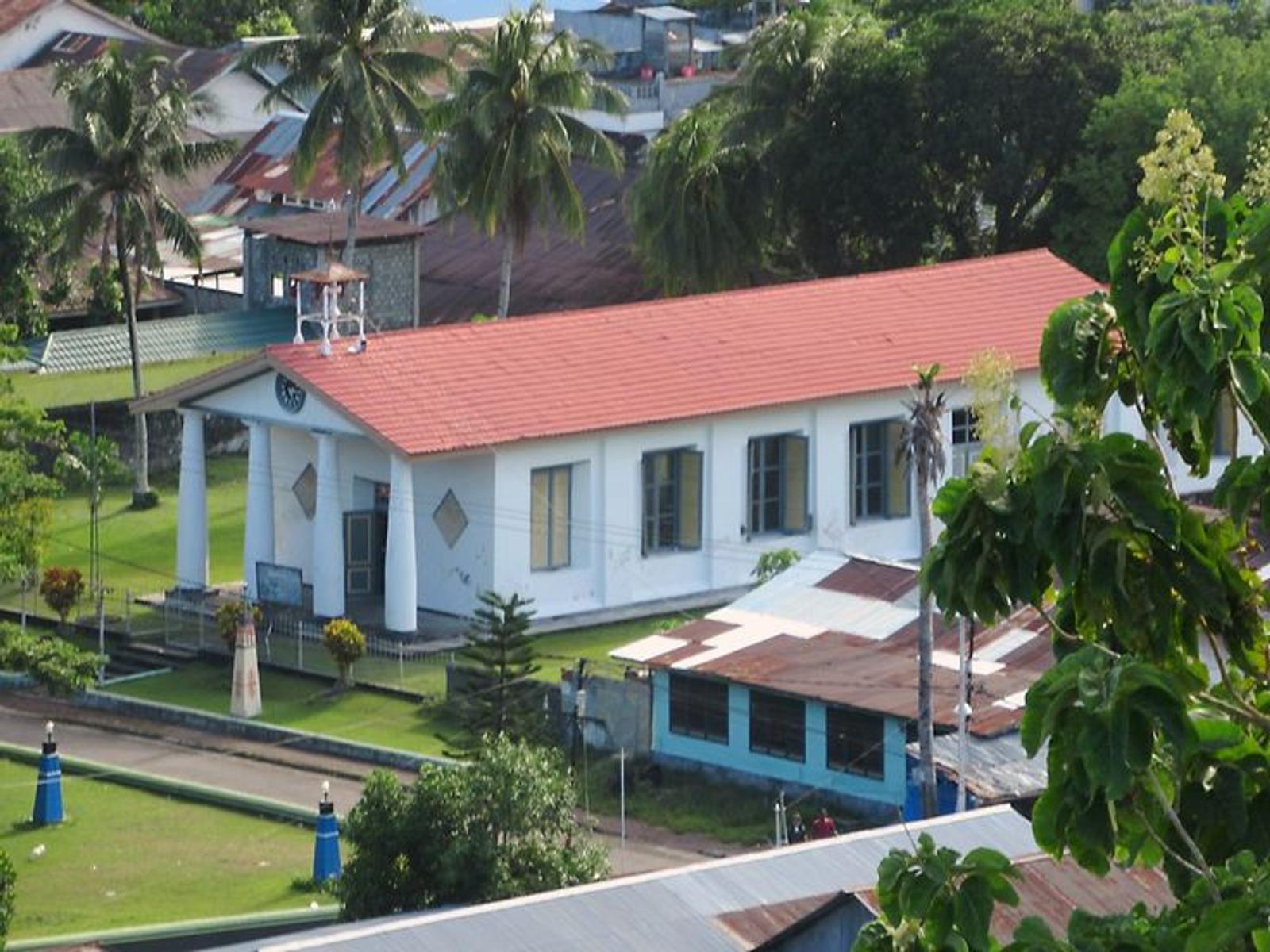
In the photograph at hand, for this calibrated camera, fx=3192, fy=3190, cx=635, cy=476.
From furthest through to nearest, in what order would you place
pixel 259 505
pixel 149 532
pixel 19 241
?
pixel 19 241
pixel 149 532
pixel 259 505

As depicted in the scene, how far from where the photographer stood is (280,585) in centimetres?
4575

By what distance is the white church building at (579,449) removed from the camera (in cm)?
4431

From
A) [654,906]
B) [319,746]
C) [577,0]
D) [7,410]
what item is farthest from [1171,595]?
[577,0]

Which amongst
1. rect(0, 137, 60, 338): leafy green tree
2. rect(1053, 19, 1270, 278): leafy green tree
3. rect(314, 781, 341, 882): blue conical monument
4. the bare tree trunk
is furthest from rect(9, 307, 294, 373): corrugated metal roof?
the bare tree trunk

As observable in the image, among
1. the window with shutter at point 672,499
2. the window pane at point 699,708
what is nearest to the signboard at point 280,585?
the window with shutter at point 672,499

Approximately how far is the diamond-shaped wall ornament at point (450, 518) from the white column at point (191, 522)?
3.93 metres

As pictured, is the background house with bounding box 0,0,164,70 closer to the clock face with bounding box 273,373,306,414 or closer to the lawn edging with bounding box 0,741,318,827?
the clock face with bounding box 273,373,306,414

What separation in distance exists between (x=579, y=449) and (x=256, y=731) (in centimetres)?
699

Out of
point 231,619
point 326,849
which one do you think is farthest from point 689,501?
point 326,849

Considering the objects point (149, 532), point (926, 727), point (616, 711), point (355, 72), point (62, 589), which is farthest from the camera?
point (355, 72)

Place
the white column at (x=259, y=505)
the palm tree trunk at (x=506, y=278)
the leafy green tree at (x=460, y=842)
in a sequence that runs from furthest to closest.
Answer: the palm tree trunk at (x=506, y=278)
the white column at (x=259, y=505)
the leafy green tree at (x=460, y=842)

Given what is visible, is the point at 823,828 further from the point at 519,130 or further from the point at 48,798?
the point at 519,130

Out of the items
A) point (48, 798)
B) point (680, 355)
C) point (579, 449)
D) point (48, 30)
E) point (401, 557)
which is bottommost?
point (48, 798)

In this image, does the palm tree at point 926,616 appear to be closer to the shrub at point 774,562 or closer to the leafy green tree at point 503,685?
the leafy green tree at point 503,685
